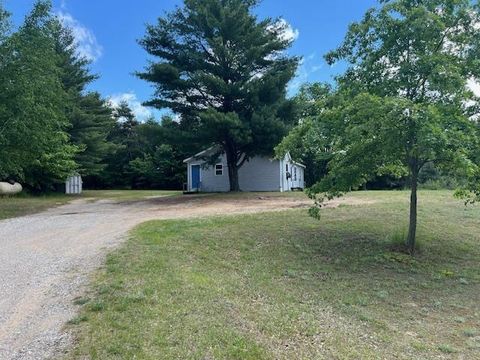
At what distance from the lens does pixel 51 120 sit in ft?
47.5

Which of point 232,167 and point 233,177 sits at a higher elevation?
point 232,167

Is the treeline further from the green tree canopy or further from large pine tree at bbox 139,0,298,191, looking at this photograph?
the green tree canopy

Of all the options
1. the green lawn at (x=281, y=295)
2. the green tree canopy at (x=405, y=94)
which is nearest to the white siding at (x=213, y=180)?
the green lawn at (x=281, y=295)

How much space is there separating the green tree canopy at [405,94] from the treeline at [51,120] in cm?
953

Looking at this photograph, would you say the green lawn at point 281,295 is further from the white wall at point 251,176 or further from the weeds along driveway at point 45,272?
the white wall at point 251,176

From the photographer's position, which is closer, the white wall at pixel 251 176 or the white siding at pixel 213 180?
the white wall at pixel 251 176

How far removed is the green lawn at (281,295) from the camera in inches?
170

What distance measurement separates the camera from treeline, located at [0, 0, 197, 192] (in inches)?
539

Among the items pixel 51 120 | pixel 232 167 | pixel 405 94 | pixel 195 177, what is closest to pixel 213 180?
pixel 195 177

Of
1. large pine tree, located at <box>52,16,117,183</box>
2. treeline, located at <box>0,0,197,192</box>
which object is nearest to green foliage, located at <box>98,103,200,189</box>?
treeline, located at <box>0,0,197,192</box>

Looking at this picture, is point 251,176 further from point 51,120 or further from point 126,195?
point 51,120

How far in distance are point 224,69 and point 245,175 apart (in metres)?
7.40

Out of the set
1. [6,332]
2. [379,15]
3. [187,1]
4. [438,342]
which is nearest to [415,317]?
[438,342]

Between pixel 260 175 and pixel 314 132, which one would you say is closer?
pixel 314 132
